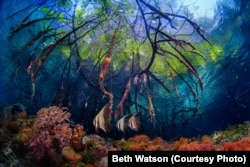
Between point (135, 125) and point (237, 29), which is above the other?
point (237, 29)

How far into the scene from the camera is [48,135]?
733cm

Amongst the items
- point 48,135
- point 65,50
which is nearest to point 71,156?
point 48,135

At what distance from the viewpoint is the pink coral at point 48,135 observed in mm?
7176

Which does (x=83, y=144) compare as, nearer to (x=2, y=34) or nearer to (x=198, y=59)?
(x=198, y=59)

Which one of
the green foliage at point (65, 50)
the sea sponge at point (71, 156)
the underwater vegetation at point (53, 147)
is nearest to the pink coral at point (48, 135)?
the underwater vegetation at point (53, 147)

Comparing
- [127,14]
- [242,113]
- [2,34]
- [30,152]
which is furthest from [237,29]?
[2,34]

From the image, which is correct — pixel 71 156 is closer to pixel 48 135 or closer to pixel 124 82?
pixel 48 135

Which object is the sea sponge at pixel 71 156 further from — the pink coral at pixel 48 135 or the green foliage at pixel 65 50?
the green foliage at pixel 65 50

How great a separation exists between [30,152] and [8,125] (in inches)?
74.6

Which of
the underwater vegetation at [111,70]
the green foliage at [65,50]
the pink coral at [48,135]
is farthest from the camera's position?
the green foliage at [65,50]

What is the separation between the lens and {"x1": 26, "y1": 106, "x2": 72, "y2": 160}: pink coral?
23.5 feet

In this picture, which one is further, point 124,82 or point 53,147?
point 124,82

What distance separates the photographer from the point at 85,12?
10422 millimetres

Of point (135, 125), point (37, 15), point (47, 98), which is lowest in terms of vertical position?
point (135, 125)
